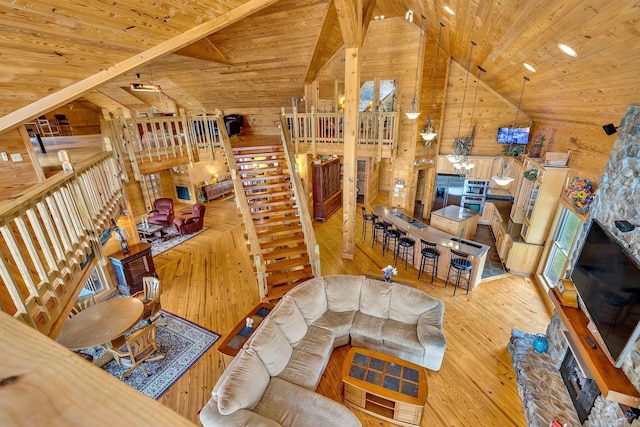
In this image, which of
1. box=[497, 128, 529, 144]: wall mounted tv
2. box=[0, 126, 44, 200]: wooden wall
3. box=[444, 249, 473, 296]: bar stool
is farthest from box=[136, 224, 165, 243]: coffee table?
box=[497, 128, 529, 144]: wall mounted tv

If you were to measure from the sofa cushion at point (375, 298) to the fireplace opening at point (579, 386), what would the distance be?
2550 mm

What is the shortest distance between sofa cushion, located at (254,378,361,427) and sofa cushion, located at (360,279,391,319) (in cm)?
183

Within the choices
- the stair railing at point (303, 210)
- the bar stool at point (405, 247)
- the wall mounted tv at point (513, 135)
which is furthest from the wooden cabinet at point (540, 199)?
the stair railing at point (303, 210)

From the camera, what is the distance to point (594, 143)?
5.02 metres

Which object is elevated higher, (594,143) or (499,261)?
(594,143)

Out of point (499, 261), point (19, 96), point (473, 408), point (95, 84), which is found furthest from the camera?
point (499, 261)

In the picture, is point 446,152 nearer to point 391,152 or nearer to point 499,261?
point 391,152

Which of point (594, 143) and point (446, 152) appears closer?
point (594, 143)

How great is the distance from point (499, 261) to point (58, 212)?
9.05 metres

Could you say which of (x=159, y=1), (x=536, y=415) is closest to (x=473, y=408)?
(x=536, y=415)

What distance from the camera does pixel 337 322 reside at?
4906 millimetres

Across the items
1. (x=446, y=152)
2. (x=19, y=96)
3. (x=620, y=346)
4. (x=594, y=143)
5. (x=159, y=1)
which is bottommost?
(x=620, y=346)

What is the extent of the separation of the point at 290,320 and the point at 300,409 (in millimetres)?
1251

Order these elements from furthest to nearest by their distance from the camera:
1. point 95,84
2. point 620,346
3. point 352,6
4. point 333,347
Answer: point 352,6, point 333,347, point 95,84, point 620,346
